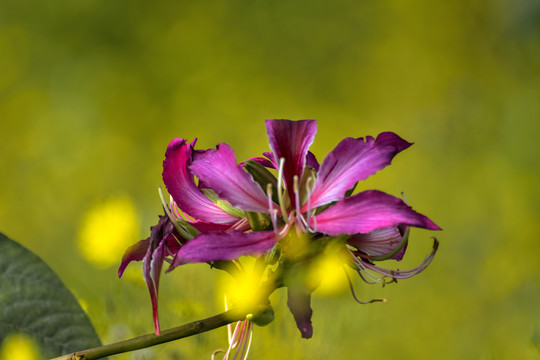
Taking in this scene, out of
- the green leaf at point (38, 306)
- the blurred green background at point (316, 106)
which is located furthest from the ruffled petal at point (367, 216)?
the blurred green background at point (316, 106)

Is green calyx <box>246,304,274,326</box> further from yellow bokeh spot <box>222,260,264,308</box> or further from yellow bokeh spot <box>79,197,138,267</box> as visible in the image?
yellow bokeh spot <box>79,197,138,267</box>

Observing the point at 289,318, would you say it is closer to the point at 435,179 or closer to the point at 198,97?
the point at 435,179

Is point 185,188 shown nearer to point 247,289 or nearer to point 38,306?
point 247,289

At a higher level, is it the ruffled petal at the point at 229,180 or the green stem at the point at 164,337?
the ruffled petal at the point at 229,180

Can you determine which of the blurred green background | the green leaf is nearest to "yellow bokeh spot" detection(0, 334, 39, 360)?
the green leaf

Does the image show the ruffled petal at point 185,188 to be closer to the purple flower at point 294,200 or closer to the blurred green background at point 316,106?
the purple flower at point 294,200
